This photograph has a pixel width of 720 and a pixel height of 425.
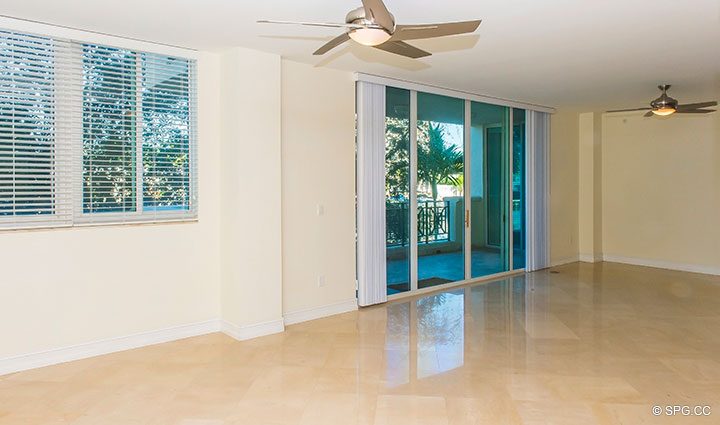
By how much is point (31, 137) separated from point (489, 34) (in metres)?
3.67

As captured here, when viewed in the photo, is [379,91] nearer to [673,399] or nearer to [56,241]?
[56,241]

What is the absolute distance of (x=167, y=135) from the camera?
442 centimetres

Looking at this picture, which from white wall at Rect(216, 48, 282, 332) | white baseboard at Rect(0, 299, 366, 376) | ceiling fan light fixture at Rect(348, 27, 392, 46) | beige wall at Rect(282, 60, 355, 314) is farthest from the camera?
beige wall at Rect(282, 60, 355, 314)

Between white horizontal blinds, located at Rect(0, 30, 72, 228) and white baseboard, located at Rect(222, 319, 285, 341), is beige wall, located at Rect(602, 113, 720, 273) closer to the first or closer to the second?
white baseboard, located at Rect(222, 319, 285, 341)

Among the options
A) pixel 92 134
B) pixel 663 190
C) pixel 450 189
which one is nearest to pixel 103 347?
pixel 92 134

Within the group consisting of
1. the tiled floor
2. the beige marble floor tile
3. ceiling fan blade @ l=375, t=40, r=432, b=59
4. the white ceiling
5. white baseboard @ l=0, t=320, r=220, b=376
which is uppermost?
the white ceiling

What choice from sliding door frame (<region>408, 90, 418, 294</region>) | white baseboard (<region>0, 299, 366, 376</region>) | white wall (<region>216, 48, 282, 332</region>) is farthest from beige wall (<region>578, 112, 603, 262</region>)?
white wall (<region>216, 48, 282, 332</region>)

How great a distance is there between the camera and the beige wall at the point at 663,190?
298 inches

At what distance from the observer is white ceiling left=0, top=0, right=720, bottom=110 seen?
338 centimetres

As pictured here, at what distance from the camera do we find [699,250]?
7.68 metres

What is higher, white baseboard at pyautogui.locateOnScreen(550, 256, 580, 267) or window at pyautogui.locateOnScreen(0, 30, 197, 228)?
window at pyautogui.locateOnScreen(0, 30, 197, 228)

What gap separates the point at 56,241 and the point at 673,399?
180 inches

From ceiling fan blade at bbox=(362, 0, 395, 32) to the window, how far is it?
246 cm

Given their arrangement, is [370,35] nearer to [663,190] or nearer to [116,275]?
[116,275]
